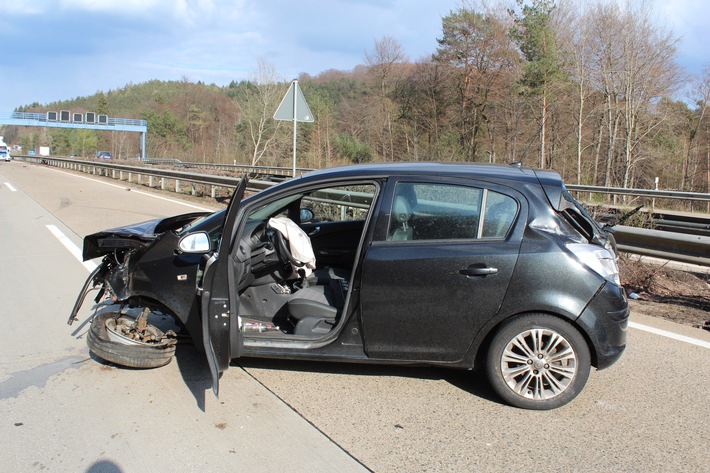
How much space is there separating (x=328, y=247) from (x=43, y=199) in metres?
16.7

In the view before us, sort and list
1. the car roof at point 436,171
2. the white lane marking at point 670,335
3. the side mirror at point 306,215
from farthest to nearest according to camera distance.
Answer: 1. the side mirror at point 306,215
2. the white lane marking at point 670,335
3. the car roof at point 436,171

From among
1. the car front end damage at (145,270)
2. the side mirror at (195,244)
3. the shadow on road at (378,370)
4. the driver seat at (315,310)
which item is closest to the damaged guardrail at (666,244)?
the shadow on road at (378,370)

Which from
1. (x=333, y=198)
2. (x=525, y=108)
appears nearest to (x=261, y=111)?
(x=525, y=108)

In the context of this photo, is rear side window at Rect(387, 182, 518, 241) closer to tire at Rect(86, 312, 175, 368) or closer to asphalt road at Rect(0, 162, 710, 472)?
asphalt road at Rect(0, 162, 710, 472)

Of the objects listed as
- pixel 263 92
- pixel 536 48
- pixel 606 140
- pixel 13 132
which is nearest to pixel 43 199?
pixel 536 48

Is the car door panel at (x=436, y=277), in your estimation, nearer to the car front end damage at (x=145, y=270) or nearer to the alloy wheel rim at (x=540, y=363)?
the alloy wheel rim at (x=540, y=363)

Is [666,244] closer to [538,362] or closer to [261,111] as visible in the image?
[538,362]

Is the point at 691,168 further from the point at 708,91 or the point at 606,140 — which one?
the point at 606,140

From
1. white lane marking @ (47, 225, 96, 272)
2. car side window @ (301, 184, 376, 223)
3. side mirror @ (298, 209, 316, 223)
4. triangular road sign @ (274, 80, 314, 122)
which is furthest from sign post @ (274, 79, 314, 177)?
side mirror @ (298, 209, 316, 223)

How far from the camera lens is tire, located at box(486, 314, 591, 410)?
11.5 feet

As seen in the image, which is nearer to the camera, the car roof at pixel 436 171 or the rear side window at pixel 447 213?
the rear side window at pixel 447 213

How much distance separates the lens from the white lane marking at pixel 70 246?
7.88 meters

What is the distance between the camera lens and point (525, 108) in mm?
38406

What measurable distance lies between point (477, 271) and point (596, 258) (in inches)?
30.5
